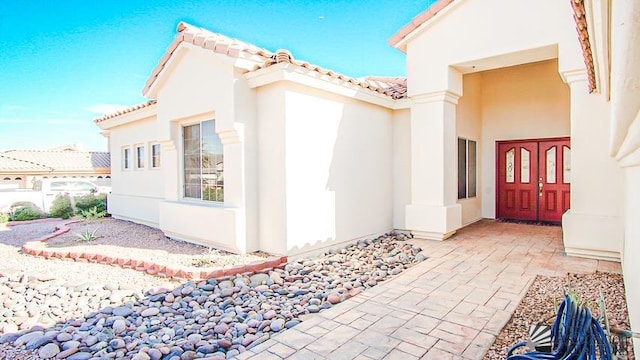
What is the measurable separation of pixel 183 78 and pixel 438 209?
754cm

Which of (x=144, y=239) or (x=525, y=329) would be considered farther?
(x=144, y=239)

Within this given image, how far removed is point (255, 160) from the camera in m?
7.89

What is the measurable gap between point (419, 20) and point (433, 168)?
12.8 ft

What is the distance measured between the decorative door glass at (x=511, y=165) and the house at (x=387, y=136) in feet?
0.23

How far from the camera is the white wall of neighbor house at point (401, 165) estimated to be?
10.3 metres

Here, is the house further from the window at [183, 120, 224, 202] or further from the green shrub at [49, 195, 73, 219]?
the green shrub at [49, 195, 73, 219]

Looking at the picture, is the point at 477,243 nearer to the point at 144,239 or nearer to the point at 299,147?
the point at 299,147

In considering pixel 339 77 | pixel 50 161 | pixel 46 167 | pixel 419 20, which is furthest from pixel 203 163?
pixel 50 161

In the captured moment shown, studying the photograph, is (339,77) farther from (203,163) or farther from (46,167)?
(46,167)

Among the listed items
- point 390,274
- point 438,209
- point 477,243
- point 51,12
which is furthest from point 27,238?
point 477,243

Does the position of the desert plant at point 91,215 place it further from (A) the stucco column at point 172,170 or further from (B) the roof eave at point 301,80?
(B) the roof eave at point 301,80

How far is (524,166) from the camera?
12.1 m

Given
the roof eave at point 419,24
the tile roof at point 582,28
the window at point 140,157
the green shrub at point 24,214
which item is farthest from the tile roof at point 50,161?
the tile roof at point 582,28

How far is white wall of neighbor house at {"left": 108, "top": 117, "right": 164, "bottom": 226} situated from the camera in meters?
12.5
